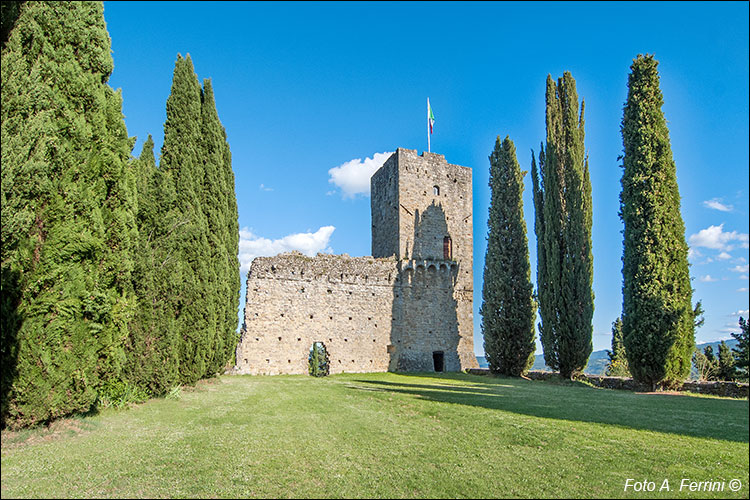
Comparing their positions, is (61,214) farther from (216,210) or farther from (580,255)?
(580,255)

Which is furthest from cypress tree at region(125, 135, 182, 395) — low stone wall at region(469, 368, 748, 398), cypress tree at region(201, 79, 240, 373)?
low stone wall at region(469, 368, 748, 398)

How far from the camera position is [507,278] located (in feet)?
68.8

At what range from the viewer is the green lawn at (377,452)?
450 centimetres

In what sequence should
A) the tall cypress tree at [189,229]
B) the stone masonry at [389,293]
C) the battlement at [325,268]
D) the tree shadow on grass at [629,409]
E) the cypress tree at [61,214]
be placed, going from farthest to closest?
the battlement at [325,268], the stone masonry at [389,293], the tall cypress tree at [189,229], the tree shadow on grass at [629,409], the cypress tree at [61,214]

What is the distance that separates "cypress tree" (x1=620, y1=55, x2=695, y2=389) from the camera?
1360 centimetres

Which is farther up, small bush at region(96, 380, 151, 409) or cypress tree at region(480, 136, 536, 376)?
cypress tree at region(480, 136, 536, 376)

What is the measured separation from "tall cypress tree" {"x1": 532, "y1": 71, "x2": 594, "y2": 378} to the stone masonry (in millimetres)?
5986

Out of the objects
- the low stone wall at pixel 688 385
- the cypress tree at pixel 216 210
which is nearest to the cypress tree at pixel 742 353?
the low stone wall at pixel 688 385

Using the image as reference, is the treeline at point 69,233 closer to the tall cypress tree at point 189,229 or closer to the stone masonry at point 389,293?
the tall cypress tree at point 189,229

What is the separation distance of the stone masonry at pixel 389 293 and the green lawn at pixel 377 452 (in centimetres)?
1128

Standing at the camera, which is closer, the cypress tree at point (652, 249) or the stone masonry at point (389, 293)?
the cypress tree at point (652, 249)

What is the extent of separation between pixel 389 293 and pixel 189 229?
13.7 meters

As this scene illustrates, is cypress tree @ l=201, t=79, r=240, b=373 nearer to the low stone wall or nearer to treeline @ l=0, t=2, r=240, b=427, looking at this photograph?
treeline @ l=0, t=2, r=240, b=427

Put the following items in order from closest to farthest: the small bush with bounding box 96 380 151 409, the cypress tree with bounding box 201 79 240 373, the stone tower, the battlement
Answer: the small bush with bounding box 96 380 151 409 < the cypress tree with bounding box 201 79 240 373 < the battlement < the stone tower
